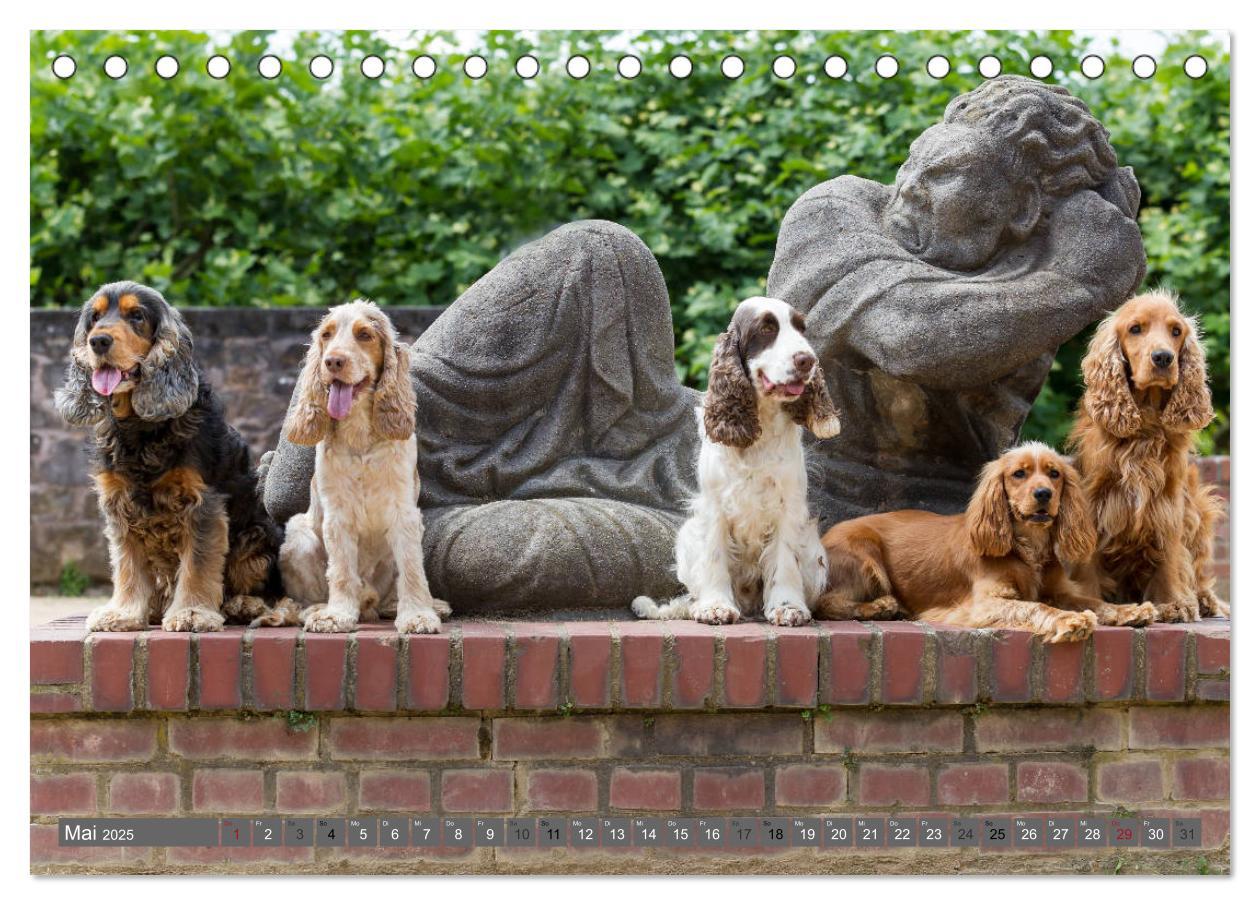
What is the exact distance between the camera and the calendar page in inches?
185

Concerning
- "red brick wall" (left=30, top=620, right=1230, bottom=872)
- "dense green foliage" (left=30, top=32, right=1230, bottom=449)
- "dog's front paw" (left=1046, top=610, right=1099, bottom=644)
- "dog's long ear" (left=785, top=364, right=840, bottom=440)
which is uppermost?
"dense green foliage" (left=30, top=32, right=1230, bottom=449)

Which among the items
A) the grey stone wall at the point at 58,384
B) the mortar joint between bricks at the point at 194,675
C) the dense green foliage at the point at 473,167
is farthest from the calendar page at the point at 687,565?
the grey stone wall at the point at 58,384

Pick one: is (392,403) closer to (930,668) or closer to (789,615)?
(789,615)

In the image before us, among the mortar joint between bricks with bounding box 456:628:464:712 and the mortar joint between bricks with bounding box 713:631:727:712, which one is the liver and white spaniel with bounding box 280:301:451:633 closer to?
the mortar joint between bricks with bounding box 456:628:464:712

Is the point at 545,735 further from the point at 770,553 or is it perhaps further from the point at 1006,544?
the point at 1006,544

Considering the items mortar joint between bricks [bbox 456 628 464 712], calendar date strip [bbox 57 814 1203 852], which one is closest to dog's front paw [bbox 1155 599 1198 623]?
calendar date strip [bbox 57 814 1203 852]

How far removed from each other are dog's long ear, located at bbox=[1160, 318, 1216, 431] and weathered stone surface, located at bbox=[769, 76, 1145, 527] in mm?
426

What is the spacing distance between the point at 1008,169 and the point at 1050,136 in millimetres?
194

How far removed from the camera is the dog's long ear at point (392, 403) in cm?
477

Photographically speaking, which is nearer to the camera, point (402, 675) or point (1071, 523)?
point (402, 675)

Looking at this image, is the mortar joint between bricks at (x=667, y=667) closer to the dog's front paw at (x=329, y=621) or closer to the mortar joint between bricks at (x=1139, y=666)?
the dog's front paw at (x=329, y=621)

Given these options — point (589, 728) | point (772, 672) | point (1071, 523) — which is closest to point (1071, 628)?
point (1071, 523)

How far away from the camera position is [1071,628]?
471cm

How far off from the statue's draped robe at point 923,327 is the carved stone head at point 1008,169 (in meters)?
0.08
